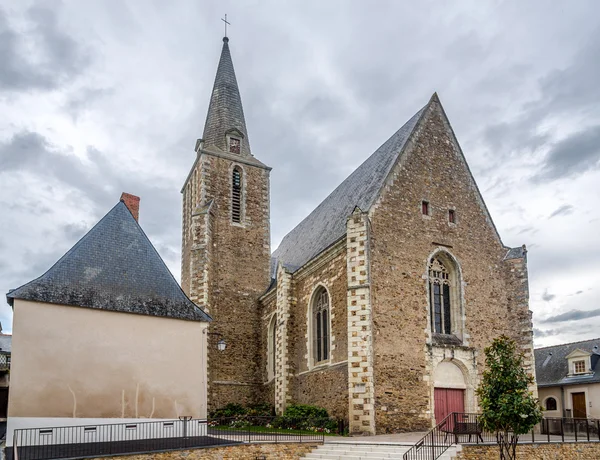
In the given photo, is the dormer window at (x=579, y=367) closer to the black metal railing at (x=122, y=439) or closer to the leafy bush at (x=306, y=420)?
the leafy bush at (x=306, y=420)

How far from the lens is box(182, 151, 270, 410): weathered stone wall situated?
29812 mm

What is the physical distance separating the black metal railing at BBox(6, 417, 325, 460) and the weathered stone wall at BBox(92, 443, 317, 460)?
0.19 meters

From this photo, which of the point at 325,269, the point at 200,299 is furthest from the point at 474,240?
the point at 200,299

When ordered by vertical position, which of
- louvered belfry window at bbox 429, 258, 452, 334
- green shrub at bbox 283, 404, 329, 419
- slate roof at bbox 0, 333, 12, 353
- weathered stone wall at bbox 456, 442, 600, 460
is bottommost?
weathered stone wall at bbox 456, 442, 600, 460

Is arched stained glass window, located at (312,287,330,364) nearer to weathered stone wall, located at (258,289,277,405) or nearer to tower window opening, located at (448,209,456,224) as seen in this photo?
weathered stone wall, located at (258,289,277,405)

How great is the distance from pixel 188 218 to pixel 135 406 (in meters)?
17.7

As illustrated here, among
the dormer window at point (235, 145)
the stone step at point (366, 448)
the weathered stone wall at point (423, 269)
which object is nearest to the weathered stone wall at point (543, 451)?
the stone step at point (366, 448)

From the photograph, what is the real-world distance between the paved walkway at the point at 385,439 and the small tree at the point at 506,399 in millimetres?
2453

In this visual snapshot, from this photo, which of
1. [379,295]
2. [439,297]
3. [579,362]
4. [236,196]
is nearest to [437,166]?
[439,297]

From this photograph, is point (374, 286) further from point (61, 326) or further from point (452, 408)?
point (61, 326)

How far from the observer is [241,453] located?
16172 mm

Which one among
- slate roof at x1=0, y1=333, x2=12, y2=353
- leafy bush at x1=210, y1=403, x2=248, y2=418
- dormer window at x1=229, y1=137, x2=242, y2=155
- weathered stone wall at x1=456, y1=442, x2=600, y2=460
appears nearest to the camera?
weathered stone wall at x1=456, y1=442, x2=600, y2=460

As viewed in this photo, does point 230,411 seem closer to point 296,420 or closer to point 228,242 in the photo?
point 296,420

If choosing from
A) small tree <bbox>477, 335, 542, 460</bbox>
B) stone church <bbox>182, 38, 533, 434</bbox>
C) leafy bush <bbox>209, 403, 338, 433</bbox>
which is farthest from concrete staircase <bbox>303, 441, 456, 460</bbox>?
leafy bush <bbox>209, 403, 338, 433</bbox>
